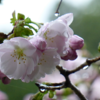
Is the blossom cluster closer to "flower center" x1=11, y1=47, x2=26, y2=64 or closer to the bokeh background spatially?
"flower center" x1=11, y1=47, x2=26, y2=64

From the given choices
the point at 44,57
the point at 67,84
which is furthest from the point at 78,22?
the point at 44,57

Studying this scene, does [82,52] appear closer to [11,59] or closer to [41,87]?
[41,87]

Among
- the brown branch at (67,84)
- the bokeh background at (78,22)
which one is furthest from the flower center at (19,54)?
the bokeh background at (78,22)

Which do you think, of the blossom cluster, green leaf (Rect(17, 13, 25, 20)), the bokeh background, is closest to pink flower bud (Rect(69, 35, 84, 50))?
the blossom cluster

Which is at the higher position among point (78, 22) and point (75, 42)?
point (75, 42)

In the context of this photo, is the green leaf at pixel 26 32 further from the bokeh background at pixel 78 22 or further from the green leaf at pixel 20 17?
the bokeh background at pixel 78 22

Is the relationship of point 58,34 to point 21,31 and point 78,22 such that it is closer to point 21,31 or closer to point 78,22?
point 21,31

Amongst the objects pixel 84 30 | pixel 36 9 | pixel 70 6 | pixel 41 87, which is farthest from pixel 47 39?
pixel 70 6
